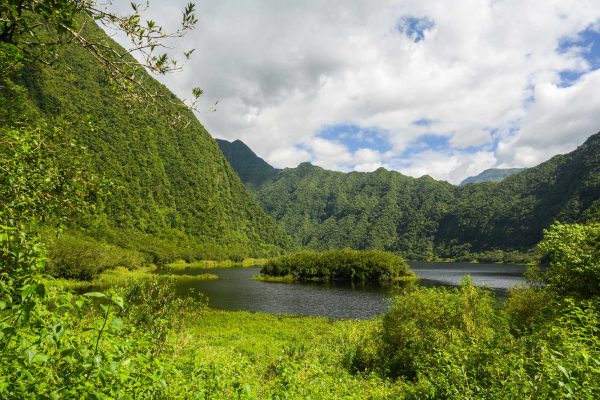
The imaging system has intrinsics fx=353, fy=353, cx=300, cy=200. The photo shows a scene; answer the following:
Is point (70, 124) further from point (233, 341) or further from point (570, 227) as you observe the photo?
point (233, 341)

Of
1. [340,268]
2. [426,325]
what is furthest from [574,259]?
[340,268]

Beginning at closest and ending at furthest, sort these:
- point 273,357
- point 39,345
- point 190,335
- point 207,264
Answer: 1. point 39,345
2. point 190,335
3. point 273,357
4. point 207,264

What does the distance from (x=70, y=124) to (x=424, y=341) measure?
664 inches

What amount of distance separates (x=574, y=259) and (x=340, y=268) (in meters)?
94.1

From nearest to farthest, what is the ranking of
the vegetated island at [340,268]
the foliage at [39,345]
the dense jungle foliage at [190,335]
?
the foliage at [39,345], the dense jungle foliage at [190,335], the vegetated island at [340,268]

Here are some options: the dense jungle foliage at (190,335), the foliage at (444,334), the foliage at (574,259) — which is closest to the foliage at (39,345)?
the dense jungle foliage at (190,335)

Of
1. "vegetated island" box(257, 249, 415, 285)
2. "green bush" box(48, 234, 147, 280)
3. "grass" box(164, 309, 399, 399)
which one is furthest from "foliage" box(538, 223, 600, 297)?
"vegetated island" box(257, 249, 415, 285)

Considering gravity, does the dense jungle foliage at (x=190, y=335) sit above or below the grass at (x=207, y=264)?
above

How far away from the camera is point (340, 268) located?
108 metres

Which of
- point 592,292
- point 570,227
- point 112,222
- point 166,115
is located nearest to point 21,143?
point 166,115

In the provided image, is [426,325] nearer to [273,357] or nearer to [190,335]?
[273,357]

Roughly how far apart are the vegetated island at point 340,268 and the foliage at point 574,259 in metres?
84.5

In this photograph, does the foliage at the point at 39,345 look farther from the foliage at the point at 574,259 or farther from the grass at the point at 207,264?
the grass at the point at 207,264

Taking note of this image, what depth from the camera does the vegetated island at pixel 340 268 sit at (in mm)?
104000
